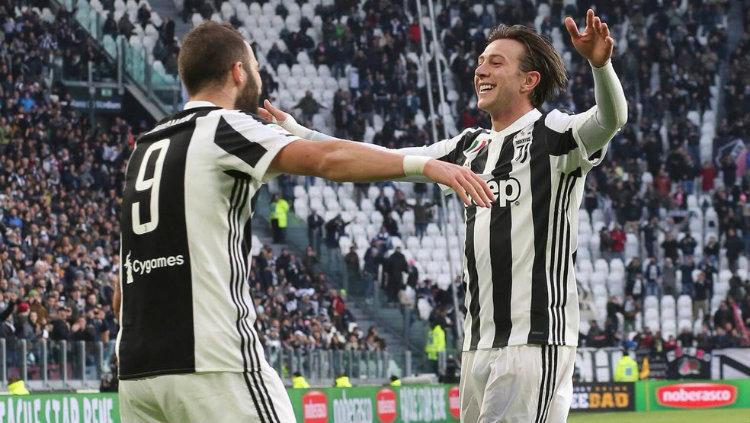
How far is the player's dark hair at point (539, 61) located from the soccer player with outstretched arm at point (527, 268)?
0.16 m

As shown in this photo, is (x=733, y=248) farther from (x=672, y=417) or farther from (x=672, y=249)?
(x=672, y=417)

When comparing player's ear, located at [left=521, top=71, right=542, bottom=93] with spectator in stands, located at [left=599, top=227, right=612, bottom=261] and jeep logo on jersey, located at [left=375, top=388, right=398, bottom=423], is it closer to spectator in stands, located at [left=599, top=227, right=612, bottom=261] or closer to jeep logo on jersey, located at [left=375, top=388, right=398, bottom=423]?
jeep logo on jersey, located at [left=375, top=388, right=398, bottom=423]

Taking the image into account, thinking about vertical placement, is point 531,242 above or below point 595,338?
above

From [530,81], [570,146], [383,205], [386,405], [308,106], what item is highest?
[308,106]

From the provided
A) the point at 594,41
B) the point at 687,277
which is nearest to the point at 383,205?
the point at 687,277

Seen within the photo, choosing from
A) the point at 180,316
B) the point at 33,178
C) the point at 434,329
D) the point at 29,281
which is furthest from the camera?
the point at 434,329

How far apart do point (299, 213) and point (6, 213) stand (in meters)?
9.61

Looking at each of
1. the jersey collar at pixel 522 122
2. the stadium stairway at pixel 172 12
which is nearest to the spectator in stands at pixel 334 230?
the stadium stairway at pixel 172 12

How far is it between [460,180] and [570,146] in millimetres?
1999

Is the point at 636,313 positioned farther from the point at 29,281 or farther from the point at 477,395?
the point at 477,395

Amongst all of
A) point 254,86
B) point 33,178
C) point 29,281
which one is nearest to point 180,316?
point 254,86

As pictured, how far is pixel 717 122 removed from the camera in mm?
43656

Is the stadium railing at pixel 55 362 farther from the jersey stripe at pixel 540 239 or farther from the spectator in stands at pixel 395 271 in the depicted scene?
the jersey stripe at pixel 540 239

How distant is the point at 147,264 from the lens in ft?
18.4
